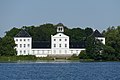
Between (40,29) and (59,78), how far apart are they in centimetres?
9655

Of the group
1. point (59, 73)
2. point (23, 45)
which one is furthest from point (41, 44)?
point (59, 73)

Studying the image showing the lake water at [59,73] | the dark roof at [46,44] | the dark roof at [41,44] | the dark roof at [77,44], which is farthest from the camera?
the dark roof at [41,44]

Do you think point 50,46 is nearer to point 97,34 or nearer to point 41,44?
point 41,44

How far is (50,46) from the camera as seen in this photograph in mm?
122750

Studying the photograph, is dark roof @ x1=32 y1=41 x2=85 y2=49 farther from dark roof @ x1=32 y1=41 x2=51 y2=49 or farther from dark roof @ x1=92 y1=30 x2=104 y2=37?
dark roof @ x1=92 y1=30 x2=104 y2=37

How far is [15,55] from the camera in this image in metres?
115

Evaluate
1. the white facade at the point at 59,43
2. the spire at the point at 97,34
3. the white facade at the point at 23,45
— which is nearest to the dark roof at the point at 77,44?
the white facade at the point at 59,43

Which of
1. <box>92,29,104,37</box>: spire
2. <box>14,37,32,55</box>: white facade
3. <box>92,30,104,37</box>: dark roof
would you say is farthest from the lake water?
<box>92,29,104,37</box>: spire

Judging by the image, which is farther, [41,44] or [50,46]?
[50,46]

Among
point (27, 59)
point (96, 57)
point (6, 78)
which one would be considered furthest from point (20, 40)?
point (6, 78)

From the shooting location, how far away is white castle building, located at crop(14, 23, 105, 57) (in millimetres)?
120750

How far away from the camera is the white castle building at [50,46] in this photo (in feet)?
396

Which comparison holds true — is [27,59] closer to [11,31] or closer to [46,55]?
[46,55]

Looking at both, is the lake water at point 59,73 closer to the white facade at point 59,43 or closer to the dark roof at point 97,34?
the dark roof at point 97,34
